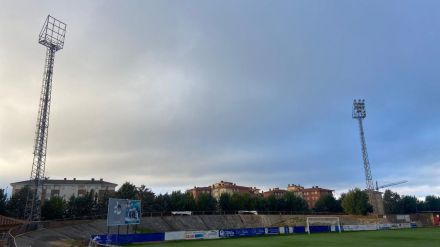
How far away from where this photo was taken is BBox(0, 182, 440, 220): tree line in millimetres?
90562

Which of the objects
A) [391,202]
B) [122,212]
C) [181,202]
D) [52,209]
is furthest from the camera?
[391,202]

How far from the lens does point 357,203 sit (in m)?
119

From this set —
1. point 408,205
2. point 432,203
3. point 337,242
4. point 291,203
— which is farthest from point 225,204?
point 432,203

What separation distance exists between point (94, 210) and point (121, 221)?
60284mm

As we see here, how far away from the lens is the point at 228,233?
68.2 metres

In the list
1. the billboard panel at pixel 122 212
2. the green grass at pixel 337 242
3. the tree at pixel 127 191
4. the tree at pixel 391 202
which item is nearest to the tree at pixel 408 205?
the tree at pixel 391 202

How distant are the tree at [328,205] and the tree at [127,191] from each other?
72035 mm

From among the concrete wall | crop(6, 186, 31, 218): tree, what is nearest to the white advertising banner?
the concrete wall

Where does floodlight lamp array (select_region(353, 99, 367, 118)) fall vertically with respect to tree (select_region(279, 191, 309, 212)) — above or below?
above

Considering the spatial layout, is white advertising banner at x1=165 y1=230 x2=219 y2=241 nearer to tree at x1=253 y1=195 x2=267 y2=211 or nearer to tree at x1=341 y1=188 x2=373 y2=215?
tree at x1=253 y1=195 x2=267 y2=211

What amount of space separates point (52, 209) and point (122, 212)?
174 ft

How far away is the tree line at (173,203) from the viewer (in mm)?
90562

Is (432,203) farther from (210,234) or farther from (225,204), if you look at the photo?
(210,234)

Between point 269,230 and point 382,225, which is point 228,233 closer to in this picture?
point 269,230
